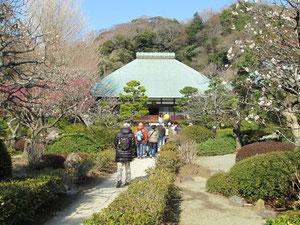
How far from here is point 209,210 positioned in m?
6.00

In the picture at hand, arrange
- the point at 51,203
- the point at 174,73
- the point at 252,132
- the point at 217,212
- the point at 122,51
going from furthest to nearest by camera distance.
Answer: the point at 122,51 < the point at 174,73 < the point at 252,132 < the point at 51,203 < the point at 217,212

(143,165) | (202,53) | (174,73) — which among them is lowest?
(143,165)

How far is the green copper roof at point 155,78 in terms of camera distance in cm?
2836

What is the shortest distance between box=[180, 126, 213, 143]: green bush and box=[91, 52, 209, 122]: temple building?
10.1m

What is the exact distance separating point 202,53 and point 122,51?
43.2ft

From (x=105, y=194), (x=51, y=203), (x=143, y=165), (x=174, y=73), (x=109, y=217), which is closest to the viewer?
(x=109, y=217)

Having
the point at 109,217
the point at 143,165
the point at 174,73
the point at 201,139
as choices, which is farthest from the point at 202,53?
the point at 109,217

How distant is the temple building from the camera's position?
2820 cm

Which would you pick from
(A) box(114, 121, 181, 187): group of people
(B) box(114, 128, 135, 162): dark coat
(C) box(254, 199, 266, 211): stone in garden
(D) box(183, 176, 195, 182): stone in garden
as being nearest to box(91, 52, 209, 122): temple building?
(A) box(114, 121, 181, 187): group of people

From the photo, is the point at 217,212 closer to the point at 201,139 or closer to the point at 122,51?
Result: the point at 201,139

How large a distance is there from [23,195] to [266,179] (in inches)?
185

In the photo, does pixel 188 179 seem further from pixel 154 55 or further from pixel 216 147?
pixel 154 55

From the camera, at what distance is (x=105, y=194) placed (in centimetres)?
732

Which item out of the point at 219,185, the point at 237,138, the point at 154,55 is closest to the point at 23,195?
the point at 219,185
